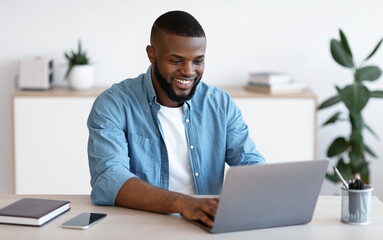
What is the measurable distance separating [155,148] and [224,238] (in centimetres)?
68

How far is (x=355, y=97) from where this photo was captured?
3.59 metres

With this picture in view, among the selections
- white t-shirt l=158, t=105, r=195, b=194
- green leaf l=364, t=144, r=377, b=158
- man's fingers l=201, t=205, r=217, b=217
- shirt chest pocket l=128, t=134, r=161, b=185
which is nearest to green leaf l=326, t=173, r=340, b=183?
green leaf l=364, t=144, r=377, b=158

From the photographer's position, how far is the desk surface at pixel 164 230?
165cm

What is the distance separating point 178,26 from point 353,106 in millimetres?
1759

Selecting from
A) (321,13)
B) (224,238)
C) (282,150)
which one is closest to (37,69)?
(282,150)

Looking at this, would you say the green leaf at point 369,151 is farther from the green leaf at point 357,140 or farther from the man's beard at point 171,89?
the man's beard at point 171,89

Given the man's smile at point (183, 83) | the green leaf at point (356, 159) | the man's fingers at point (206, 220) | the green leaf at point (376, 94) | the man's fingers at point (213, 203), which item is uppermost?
the man's smile at point (183, 83)

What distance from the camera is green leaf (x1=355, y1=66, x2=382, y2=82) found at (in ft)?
11.9

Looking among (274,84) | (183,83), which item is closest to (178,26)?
(183,83)

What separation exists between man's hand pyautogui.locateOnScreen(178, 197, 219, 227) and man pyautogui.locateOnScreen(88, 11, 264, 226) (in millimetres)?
249

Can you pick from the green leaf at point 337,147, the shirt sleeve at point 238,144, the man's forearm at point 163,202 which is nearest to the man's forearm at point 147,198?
the man's forearm at point 163,202

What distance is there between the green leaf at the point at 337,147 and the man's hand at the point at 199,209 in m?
2.11

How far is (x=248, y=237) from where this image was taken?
5.40 feet

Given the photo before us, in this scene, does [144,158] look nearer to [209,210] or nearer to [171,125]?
[171,125]
